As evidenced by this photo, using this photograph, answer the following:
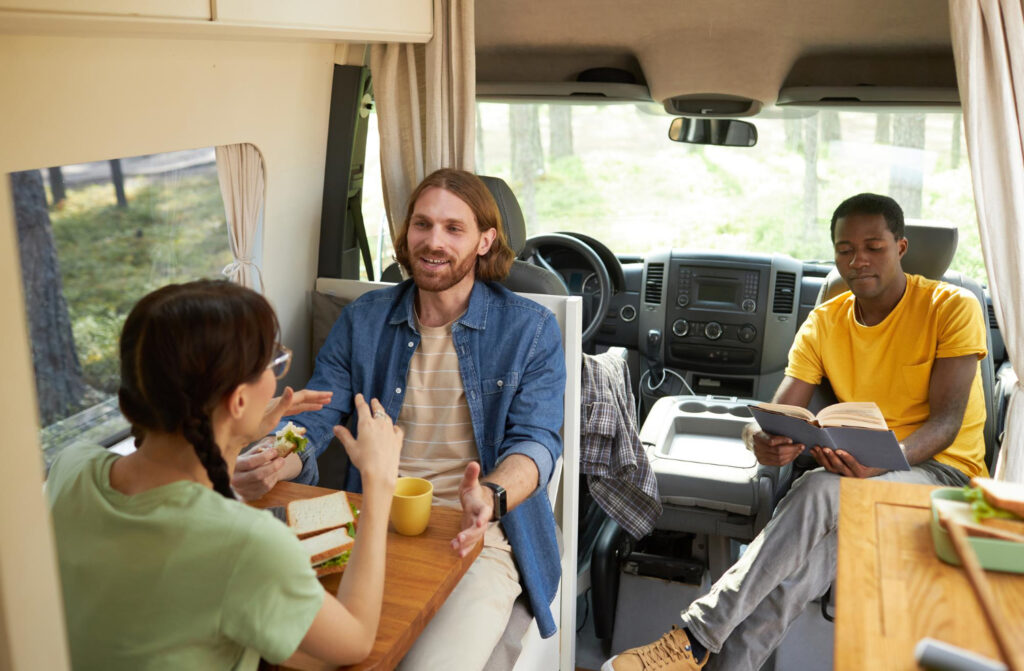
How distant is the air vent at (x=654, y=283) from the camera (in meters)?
4.25

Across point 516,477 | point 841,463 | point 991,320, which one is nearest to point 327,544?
point 516,477

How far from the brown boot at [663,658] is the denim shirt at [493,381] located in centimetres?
38

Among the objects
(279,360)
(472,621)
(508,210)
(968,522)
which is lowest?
(472,621)

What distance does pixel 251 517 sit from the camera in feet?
4.44

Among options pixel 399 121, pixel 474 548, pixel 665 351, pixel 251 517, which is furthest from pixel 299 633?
pixel 665 351

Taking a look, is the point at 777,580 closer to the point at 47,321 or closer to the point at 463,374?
the point at 463,374

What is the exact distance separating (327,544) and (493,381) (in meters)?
0.87

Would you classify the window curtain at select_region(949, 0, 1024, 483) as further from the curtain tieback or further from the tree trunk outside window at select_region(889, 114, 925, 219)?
the tree trunk outside window at select_region(889, 114, 925, 219)

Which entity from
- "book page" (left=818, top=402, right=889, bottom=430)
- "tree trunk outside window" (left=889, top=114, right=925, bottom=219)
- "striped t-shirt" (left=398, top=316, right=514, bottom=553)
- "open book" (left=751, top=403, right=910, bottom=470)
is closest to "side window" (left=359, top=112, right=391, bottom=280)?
"striped t-shirt" (left=398, top=316, right=514, bottom=553)

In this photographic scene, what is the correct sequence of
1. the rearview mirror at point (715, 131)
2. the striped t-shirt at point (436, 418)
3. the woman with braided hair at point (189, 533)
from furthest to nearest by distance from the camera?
the rearview mirror at point (715, 131) → the striped t-shirt at point (436, 418) → the woman with braided hair at point (189, 533)

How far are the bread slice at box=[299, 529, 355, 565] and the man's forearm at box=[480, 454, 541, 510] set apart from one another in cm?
51

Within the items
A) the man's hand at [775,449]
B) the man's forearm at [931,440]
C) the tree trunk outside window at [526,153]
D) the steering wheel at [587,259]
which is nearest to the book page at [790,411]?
the man's hand at [775,449]

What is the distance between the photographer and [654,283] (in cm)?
427

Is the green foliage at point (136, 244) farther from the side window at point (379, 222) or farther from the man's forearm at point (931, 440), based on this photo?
the man's forearm at point (931, 440)
